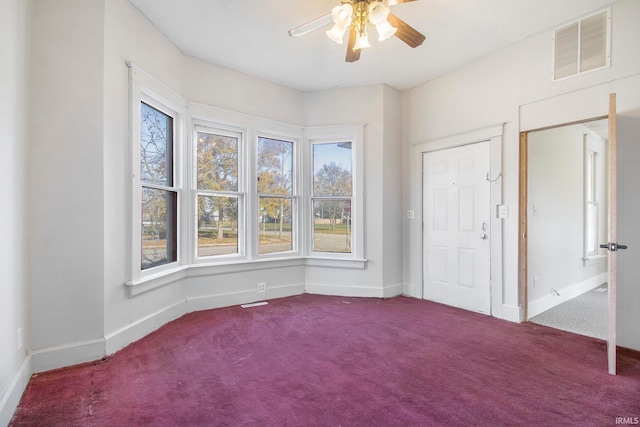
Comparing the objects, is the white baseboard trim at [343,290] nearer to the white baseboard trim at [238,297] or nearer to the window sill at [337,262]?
the white baseboard trim at [238,297]

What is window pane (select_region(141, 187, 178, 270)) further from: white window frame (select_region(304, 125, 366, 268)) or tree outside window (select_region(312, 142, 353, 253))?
tree outside window (select_region(312, 142, 353, 253))

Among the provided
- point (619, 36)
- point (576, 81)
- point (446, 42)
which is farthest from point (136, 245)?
point (619, 36)

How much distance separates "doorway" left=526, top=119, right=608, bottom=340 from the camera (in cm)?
335

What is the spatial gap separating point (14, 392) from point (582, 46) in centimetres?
485

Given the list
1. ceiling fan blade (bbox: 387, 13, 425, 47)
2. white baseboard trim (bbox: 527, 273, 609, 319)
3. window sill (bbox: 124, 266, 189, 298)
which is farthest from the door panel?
window sill (bbox: 124, 266, 189, 298)

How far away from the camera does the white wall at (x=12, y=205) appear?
169cm

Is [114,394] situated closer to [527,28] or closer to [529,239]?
[529,239]

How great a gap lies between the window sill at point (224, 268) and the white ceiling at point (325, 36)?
2.33 m

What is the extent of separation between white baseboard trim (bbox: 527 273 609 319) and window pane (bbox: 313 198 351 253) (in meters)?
2.19

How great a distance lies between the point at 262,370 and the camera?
2188 millimetres

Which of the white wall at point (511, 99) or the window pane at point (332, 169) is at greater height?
the white wall at point (511, 99)

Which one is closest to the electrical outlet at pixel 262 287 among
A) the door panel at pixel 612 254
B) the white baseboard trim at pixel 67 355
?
the white baseboard trim at pixel 67 355

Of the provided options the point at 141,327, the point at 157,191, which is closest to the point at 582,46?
the point at 157,191

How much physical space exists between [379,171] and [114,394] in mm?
3427
